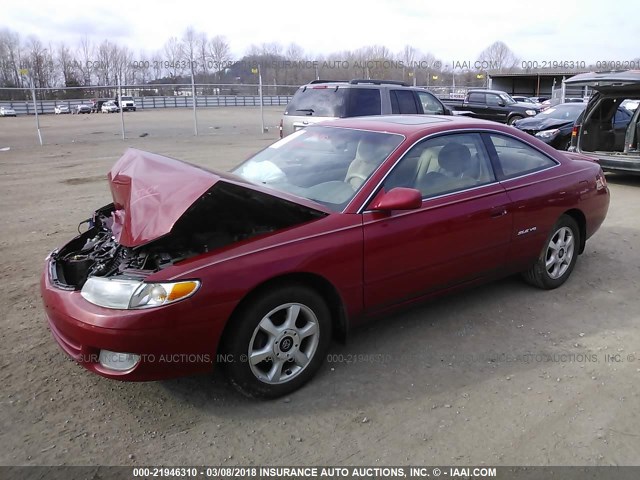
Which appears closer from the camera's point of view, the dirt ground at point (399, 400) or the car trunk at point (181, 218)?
the dirt ground at point (399, 400)

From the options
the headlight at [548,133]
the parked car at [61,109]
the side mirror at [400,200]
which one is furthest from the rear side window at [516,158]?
the parked car at [61,109]

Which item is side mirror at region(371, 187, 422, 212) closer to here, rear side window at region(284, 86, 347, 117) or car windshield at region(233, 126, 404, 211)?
car windshield at region(233, 126, 404, 211)

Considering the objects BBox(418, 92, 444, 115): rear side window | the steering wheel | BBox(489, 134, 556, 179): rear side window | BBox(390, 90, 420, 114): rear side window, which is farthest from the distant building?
the steering wheel

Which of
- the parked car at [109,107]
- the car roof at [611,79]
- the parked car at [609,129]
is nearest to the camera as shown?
the car roof at [611,79]

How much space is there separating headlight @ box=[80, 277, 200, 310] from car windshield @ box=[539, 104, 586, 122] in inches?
514

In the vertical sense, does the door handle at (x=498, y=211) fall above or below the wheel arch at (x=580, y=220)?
above

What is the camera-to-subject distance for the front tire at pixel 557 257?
4.59 meters

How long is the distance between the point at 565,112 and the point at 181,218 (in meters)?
A: 13.6

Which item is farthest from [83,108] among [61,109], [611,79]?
[611,79]

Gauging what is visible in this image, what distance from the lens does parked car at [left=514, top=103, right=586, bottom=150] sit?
500 inches

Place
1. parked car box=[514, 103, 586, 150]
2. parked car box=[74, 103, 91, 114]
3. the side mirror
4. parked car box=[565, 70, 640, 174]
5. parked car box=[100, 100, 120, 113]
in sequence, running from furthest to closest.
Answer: parked car box=[100, 100, 120, 113], parked car box=[74, 103, 91, 114], parked car box=[514, 103, 586, 150], parked car box=[565, 70, 640, 174], the side mirror

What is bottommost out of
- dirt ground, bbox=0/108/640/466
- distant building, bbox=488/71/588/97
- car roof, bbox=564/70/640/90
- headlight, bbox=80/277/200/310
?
dirt ground, bbox=0/108/640/466

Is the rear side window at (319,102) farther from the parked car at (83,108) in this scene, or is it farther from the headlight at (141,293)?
the parked car at (83,108)

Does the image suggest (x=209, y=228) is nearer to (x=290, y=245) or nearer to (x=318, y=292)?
(x=290, y=245)
